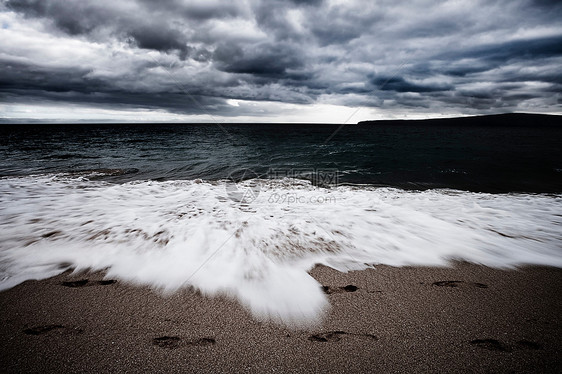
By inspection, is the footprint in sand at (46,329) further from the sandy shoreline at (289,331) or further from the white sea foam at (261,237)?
the white sea foam at (261,237)

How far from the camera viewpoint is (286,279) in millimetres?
3447

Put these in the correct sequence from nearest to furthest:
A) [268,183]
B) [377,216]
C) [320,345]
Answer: [320,345], [377,216], [268,183]

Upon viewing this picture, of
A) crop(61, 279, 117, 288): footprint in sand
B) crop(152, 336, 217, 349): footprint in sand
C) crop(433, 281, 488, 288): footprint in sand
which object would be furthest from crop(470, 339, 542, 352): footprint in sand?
crop(61, 279, 117, 288): footprint in sand

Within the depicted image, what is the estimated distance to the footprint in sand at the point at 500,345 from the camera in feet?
7.48

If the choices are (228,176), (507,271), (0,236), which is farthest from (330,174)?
(0,236)

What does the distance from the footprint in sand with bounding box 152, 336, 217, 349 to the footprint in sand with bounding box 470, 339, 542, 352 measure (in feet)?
8.57

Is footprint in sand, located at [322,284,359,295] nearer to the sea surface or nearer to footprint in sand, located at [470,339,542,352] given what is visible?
the sea surface

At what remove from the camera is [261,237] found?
4.76 metres

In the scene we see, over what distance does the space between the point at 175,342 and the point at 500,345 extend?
3170mm

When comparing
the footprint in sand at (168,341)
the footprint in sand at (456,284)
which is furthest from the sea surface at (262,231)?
the footprint in sand at (168,341)

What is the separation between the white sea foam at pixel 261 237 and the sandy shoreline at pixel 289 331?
1.02 ft

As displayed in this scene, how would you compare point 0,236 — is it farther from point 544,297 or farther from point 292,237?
point 544,297

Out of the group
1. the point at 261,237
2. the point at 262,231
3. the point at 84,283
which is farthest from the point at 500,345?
the point at 84,283

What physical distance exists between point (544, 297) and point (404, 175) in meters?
9.66
